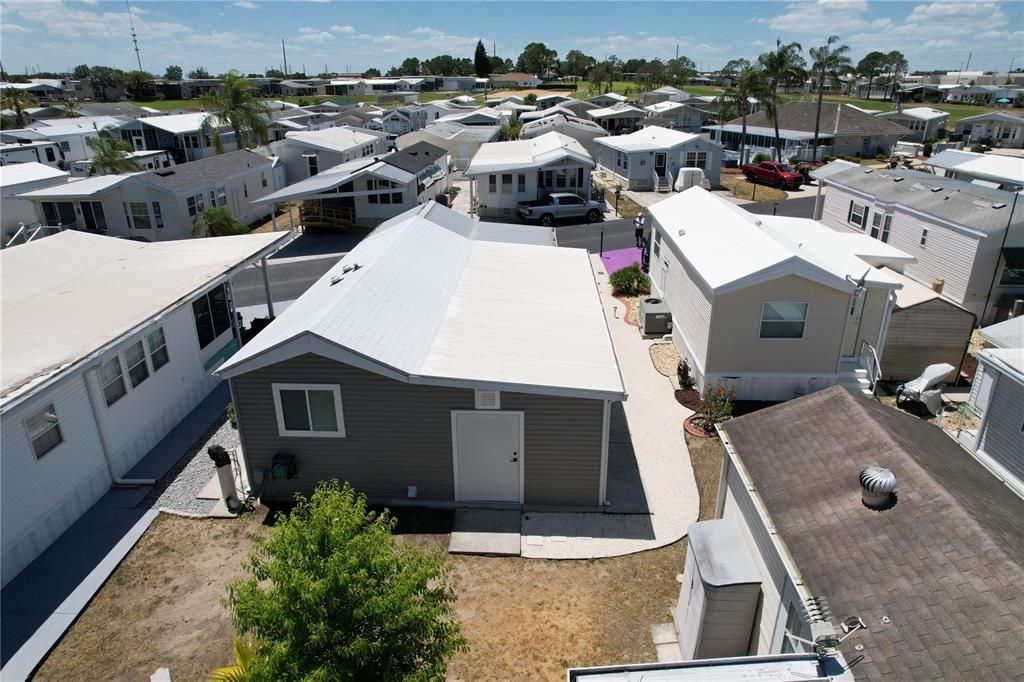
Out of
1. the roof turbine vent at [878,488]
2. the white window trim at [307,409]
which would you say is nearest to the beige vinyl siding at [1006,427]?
the roof turbine vent at [878,488]

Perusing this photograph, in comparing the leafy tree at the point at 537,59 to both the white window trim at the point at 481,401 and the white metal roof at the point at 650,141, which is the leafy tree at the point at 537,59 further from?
the white window trim at the point at 481,401

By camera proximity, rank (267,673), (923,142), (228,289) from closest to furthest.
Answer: (267,673), (228,289), (923,142)

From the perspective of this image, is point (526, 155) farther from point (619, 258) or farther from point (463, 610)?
point (463, 610)

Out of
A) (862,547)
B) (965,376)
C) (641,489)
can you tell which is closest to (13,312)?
(641,489)

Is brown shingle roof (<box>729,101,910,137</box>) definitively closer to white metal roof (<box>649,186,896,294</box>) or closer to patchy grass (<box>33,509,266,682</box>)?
white metal roof (<box>649,186,896,294</box>)

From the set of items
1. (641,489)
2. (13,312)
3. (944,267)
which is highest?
(13,312)

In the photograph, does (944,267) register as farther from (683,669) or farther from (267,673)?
(267,673)
